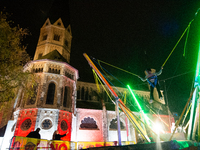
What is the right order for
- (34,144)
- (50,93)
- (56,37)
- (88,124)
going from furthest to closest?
(56,37) → (88,124) → (50,93) → (34,144)

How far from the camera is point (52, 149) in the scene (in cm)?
794

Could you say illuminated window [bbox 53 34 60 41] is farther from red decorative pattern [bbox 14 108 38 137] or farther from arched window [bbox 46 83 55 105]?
red decorative pattern [bbox 14 108 38 137]

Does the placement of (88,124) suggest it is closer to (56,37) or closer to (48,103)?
(48,103)

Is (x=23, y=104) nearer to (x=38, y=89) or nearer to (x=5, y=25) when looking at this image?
(x=38, y=89)

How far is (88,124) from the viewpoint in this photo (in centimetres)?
2130

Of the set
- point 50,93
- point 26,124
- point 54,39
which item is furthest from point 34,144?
point 54,39

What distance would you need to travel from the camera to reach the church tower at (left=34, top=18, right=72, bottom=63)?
2505 cm

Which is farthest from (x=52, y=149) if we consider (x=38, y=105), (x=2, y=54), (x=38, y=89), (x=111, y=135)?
(x=111, y=135)

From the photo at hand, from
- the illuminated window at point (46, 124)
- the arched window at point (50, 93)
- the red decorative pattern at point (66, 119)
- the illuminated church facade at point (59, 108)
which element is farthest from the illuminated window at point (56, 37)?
the illuminated window at point (46, 124)

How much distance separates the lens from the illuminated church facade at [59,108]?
51.3ft

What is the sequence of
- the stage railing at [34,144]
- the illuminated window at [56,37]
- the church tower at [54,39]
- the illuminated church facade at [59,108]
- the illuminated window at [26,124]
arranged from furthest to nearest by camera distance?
1. the illuminated window at [56,37]
2. the church tower at [54,39]
3. the illuminated church facade at [59,108]
4. the illuminated window at [26,124]
5. the stage railing at [34,144]

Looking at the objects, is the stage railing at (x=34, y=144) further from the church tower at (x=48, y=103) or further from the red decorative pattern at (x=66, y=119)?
the church tower at (x=48, y=103)

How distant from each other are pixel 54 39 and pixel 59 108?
1583 centimetres

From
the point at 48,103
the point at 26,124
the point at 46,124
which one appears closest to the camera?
the point at 26,124
